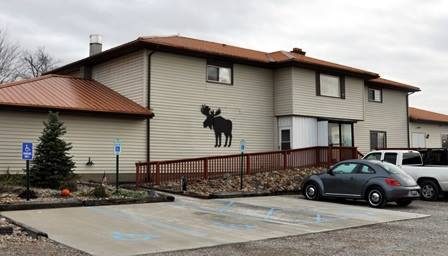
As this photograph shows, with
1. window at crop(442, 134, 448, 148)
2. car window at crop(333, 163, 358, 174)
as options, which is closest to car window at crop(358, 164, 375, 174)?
car window at crop(333, 163, 358, 174)

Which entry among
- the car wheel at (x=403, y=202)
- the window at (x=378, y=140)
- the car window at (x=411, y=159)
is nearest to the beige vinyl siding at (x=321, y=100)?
the window at (x=378, y=140)

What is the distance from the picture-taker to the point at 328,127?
2845 cm

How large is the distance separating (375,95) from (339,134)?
5.62m

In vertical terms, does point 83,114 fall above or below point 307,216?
above

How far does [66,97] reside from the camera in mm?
21422

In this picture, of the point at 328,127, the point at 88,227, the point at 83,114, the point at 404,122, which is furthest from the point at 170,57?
the point at 404,122

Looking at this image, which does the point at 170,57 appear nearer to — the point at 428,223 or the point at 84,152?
the point at 84,152

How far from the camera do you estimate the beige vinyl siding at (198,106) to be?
76.0 feet

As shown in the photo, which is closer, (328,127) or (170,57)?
(170,57)

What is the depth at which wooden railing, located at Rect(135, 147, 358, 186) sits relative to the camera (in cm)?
2053

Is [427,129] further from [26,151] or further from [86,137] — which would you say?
[26,151]

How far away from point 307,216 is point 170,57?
11730 mm

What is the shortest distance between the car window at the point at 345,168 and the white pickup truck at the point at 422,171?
2824 mm

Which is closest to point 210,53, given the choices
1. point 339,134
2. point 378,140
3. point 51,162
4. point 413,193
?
point 339,134
